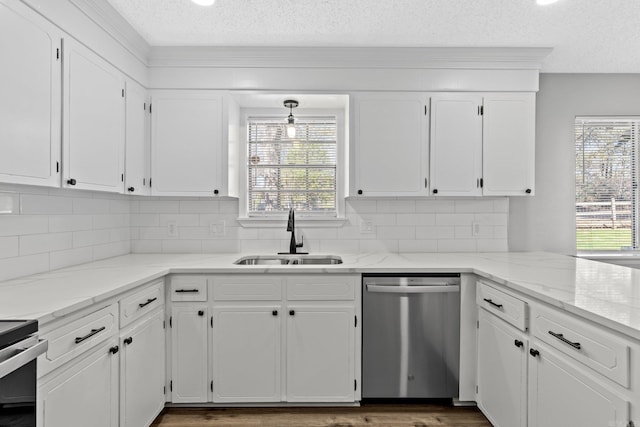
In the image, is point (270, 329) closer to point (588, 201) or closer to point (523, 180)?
point (523, 180)

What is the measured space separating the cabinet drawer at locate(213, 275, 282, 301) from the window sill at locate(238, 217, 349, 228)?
30.8 inches

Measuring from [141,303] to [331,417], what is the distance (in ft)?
4.32

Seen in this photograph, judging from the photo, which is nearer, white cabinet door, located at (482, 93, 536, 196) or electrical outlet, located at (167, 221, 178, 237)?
white cabinet door, located at (482, 93, 536, 196)

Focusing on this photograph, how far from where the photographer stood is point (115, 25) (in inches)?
83.4

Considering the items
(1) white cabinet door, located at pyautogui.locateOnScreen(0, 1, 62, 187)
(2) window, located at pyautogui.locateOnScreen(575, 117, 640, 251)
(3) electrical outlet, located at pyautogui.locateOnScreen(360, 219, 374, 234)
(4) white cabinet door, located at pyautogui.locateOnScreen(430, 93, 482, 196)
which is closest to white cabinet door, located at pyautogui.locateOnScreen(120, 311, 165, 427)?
(1) white cabinet door, located at pyautogui.locateOnScreen(0, 1, 62, 187)

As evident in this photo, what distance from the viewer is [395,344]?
2.17 m

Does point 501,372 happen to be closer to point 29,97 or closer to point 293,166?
point 293,166

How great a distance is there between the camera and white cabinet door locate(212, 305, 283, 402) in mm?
2129

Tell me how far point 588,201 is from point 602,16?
1.53 m

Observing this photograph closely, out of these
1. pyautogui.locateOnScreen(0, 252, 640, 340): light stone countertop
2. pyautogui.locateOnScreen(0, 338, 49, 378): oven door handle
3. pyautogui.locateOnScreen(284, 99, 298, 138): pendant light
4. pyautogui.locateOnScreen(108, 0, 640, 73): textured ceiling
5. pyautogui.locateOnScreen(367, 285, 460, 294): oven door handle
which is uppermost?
pyautogui.locateOnScreen(108, 0, 640, 73): textured ceiling

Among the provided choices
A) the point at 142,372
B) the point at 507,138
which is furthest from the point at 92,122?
the point at 507,138

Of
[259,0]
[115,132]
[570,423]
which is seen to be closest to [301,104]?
[259,0]

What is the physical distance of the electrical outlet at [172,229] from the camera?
280 cm

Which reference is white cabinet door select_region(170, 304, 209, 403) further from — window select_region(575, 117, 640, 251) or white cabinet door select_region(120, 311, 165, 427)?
window select_region(575, 117, 640, 251)
